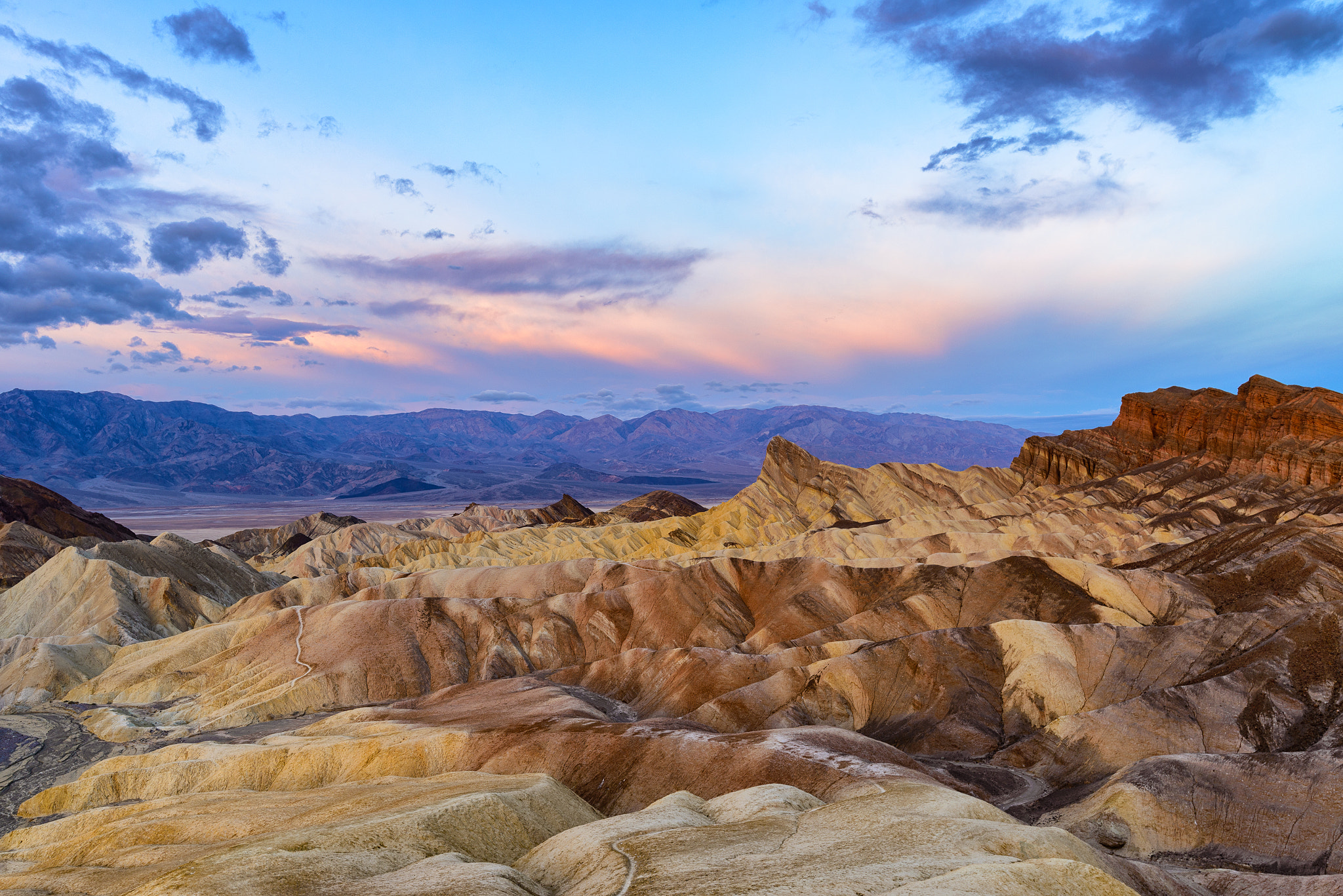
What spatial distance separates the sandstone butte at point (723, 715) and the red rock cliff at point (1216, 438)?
1.21 metres

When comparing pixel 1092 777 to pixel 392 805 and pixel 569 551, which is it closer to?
pixel 392 805

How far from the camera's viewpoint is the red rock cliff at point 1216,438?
9344cm

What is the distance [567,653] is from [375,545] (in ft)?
326

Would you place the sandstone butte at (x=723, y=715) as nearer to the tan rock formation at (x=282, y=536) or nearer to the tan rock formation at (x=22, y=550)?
the tan rock formation at (x=22, y=550)

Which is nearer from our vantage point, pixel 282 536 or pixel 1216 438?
pixel 1216 438

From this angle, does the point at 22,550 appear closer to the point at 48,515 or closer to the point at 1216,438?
the point at 48,515

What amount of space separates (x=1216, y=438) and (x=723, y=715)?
9852cm

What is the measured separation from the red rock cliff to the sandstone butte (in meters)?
1.21

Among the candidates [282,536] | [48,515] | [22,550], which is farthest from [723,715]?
[282,536]

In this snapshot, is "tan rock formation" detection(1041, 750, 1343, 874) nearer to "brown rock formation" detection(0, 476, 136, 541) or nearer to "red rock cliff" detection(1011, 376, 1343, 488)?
"red rock cliff" detection(1011, 376, 1343, 488)

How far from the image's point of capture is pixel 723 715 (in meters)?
45.0

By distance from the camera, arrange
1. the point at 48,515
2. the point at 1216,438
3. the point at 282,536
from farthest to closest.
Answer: the point at 282,536 → the point at 48,515 → the point at 1216,438

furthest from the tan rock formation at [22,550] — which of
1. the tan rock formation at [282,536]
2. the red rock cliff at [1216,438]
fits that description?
the red rock cliff at [1216,438]

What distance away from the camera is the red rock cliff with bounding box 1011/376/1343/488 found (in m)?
93.4
